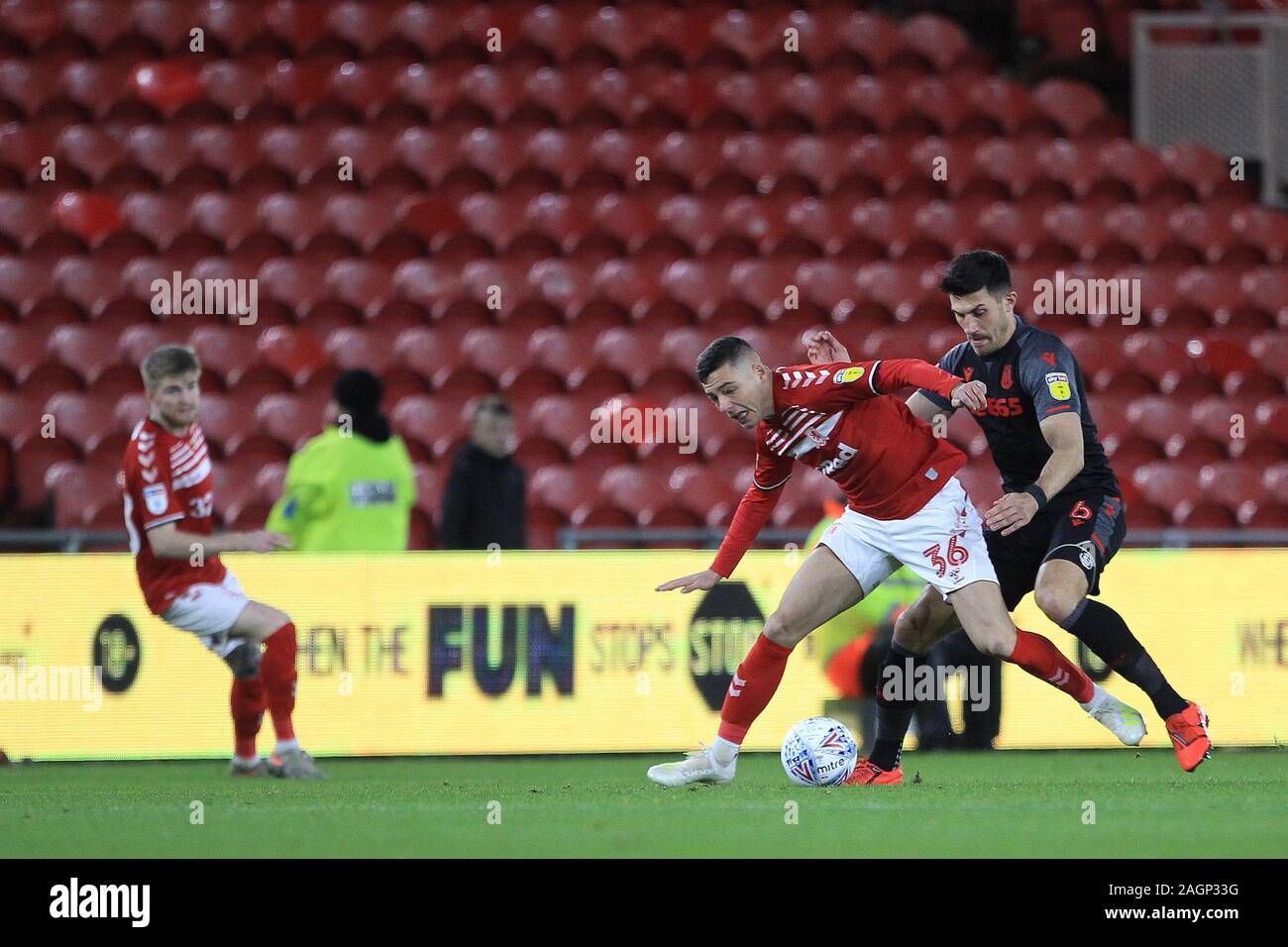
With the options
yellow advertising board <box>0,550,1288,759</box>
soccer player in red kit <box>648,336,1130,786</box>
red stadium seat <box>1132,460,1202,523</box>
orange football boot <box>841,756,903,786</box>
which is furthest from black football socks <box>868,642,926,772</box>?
red stadium seat <box>1132,460,1202,523</box>

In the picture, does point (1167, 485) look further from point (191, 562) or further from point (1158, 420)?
point (191, 562)

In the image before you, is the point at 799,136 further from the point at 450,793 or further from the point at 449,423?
the point at 450,793

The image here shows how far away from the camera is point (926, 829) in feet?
16.3

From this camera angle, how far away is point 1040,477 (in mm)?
5527

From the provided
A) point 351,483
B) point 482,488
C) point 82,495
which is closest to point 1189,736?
point 482,488

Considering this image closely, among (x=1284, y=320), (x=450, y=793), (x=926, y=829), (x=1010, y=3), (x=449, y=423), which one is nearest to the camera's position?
(x=926, y=829)

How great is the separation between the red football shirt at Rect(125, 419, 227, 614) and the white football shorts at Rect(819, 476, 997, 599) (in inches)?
Answer: 103

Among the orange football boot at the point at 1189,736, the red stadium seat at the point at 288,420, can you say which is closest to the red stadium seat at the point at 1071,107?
the red stadium seat at the point at 288,420

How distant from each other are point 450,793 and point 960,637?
2853 mm

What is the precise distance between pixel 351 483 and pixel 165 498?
1.52m

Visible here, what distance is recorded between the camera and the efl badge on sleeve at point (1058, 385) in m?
5.65

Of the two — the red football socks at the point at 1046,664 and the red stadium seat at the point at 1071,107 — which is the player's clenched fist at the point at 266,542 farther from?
the red stadium seat at the point at 1071,107

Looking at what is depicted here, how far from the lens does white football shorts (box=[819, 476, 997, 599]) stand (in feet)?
19.1

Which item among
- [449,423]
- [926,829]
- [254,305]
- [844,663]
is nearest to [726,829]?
[926,829]
